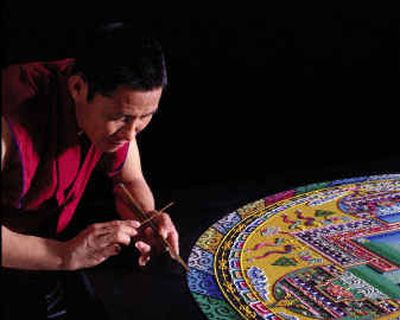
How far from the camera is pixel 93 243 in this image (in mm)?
2016

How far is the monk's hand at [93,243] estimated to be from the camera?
2.01 metres

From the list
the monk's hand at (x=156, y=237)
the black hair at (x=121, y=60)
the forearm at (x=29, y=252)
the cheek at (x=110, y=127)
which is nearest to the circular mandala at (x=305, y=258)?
the monk's hand at (x=156, y=237)

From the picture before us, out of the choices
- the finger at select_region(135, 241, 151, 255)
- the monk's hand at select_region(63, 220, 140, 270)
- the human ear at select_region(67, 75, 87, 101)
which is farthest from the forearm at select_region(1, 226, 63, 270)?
the human ear at select_region(67, 75, 87, 101)

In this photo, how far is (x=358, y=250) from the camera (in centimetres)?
237

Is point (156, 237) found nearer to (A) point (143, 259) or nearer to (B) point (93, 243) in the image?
(A) point (143, 259)

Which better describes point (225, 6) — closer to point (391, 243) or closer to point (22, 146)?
point (391, 243)

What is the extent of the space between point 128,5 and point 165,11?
20 centimetres

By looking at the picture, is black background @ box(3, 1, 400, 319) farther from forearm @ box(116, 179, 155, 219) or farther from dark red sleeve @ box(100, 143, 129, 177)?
dark red sleeve @ box(100, 143, 129, 177)

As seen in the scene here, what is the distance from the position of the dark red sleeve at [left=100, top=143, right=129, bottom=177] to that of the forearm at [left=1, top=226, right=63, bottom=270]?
0.47 metres

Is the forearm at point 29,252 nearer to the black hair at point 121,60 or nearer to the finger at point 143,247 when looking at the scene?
the finger at point 143,247

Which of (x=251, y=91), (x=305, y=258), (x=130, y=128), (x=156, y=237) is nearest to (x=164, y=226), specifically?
(x=156, y=237)

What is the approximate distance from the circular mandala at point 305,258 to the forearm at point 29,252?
43 cm

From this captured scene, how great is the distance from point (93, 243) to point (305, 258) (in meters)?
0.70

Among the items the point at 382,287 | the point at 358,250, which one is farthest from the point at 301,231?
the point at 382,287
